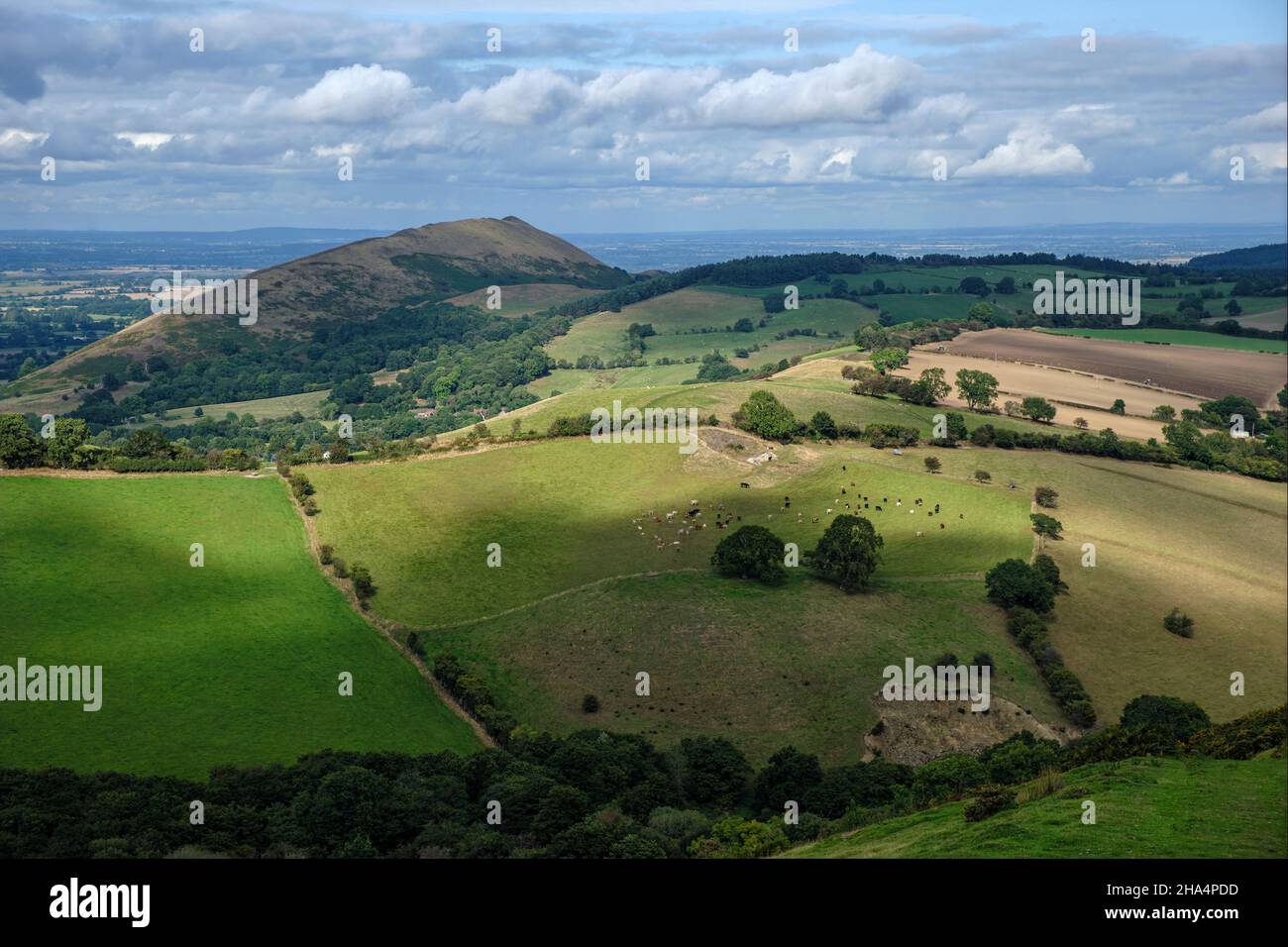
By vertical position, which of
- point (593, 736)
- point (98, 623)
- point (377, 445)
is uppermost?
point (377, 445)

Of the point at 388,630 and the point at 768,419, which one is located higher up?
the point at 768,419

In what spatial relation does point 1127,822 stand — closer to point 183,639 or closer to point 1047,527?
point 1047,527

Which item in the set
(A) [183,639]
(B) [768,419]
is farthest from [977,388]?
(A) [183,639]

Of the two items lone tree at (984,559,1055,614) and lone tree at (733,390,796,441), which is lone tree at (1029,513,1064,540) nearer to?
lone tree at (984,559,1055,614)

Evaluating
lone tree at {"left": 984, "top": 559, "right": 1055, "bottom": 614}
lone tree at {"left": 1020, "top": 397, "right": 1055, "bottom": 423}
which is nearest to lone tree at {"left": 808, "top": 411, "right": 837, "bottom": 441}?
lone tree at {"left": 1020, "top": 397, "right": 1055, "bottom": 423}

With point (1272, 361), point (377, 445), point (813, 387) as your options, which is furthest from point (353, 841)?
point (1272, 361)

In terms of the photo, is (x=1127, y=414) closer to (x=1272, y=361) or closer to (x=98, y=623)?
(x=1272, y=361)

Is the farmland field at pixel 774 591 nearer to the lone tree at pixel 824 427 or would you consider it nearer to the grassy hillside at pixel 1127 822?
the lone tree at pixel 824 427
